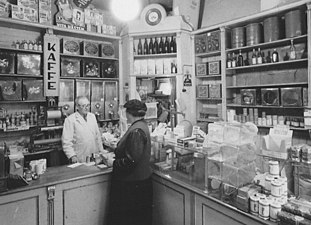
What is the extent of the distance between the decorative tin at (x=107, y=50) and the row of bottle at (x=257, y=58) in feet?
7.37

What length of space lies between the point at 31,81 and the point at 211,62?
3.18 metres

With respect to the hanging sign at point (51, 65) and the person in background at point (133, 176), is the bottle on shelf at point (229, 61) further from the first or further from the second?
the hanging sign at point (51, 65)

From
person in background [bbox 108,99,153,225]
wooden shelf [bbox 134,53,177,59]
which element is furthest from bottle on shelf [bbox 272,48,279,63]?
person in background [bbox 108,99,153,225]

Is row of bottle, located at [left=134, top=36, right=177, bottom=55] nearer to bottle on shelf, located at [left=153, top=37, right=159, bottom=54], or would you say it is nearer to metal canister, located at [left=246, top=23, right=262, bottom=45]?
bottle on shelf, located at [left=153, top=37, right=159, bottom=54]

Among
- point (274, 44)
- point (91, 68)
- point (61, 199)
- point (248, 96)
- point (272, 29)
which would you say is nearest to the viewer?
point (61, 199)

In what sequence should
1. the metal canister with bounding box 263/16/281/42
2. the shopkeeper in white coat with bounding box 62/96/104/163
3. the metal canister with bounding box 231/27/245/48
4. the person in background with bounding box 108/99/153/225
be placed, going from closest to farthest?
the person in background with bounding box 108/99/153/225, the shopkeeper in white coat with bounding box 62/96/104/163, the metal canister with bounding box 263/16/281/42, the metal canister with bounding box 231/27/245/48

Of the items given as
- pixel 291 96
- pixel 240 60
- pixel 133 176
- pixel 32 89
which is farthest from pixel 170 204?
pixel 32 89

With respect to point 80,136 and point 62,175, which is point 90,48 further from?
point 62,175

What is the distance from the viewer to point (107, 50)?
Result: 195 inches

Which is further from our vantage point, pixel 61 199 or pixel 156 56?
pixel 156 56

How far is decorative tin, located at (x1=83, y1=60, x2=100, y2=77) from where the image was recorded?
4660 mm

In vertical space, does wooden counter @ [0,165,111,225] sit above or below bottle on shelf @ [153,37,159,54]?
below

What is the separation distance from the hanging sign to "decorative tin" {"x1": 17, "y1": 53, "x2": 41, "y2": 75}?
0.13m

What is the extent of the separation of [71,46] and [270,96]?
11.5 ft
